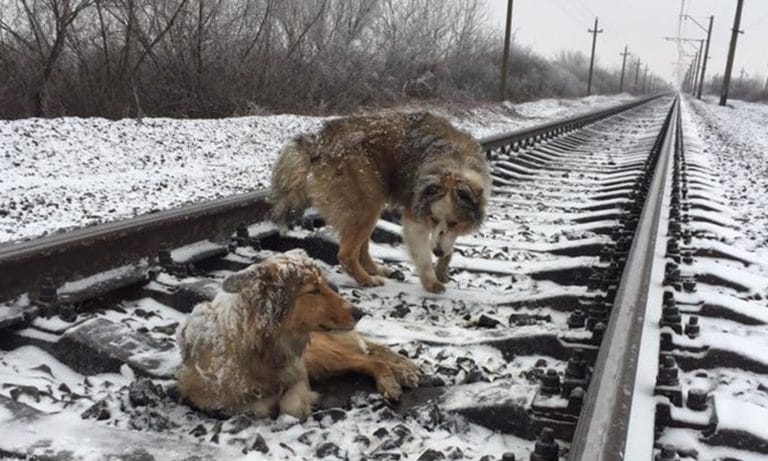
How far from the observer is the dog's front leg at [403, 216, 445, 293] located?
187 inches

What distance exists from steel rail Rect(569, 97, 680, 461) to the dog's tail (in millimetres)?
2408

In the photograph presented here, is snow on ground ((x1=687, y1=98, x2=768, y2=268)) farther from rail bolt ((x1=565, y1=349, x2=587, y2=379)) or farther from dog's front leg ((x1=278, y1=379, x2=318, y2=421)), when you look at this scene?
dog's front leg ((x1=278, y1=379, x2=318, y2=421))

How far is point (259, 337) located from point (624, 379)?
1548mm

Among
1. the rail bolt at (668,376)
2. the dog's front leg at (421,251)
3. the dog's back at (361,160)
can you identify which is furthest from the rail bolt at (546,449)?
the dog's back at (361,160)

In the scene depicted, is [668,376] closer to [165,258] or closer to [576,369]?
[576,369]

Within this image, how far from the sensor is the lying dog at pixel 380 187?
495 cm

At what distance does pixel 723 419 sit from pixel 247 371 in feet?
6.37

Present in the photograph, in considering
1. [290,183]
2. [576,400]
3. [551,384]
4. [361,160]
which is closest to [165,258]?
[290,183]

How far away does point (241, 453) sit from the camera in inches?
99.7

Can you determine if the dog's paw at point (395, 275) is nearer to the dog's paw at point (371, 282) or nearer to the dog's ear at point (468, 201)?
the dog's paw at point (371, 282)

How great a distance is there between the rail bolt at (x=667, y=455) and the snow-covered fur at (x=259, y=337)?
4.55ft

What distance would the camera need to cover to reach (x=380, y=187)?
17.0ft

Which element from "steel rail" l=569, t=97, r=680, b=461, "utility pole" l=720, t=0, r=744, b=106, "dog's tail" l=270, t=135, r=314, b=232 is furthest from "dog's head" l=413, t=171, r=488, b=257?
"utility pole" l=720, t=0, r=744, b=106

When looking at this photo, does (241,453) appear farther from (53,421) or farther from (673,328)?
(673,328)
